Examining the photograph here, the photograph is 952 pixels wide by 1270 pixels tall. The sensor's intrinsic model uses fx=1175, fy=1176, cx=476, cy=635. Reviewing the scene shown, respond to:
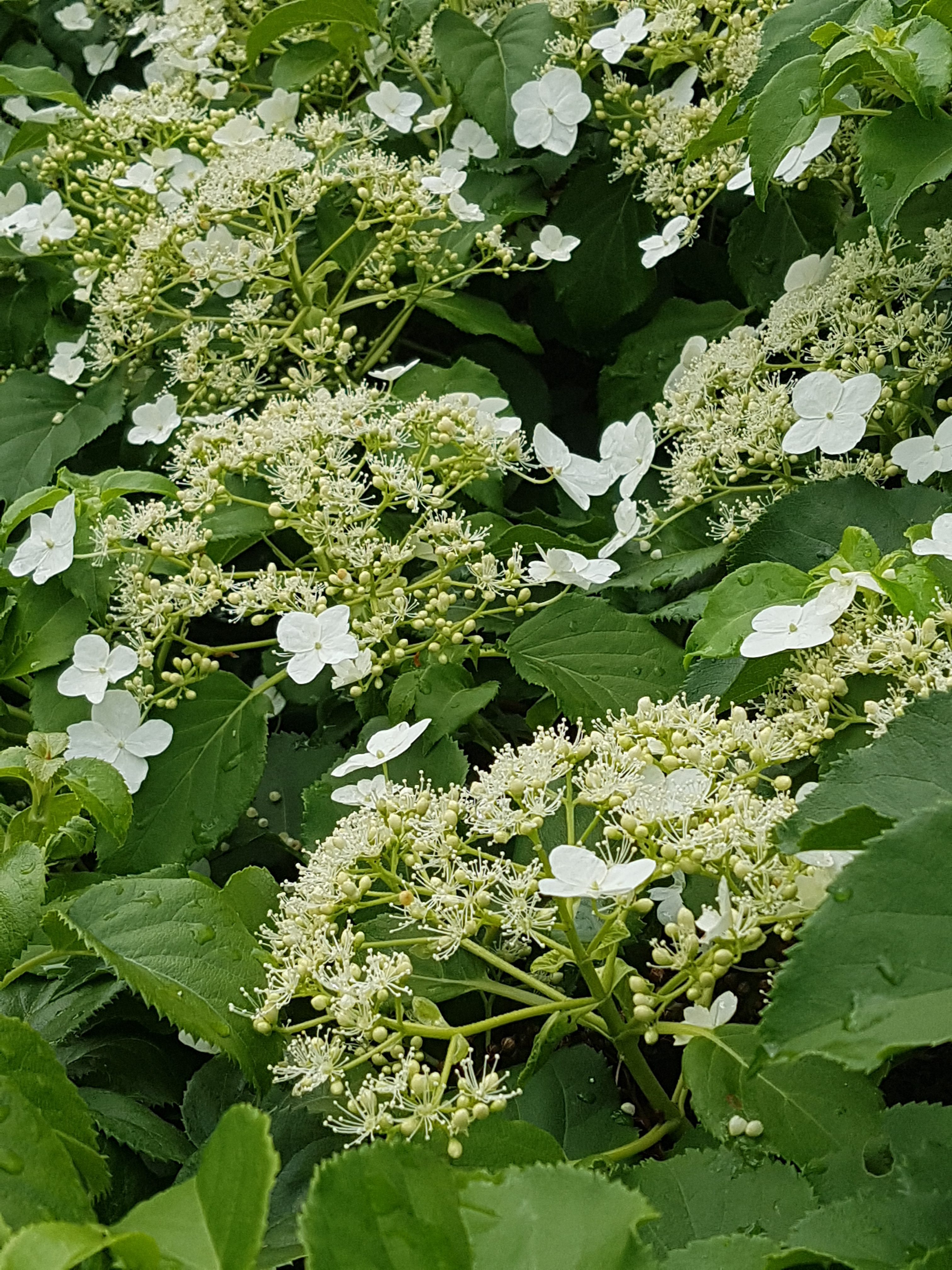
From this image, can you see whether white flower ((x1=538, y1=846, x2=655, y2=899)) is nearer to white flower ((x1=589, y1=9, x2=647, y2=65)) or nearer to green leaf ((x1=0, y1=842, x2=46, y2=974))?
green leaf ((x1=0, y1=842, x2=46, y2=974))

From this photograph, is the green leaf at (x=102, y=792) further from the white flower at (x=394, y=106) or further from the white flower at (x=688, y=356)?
the white flower at (x=394, y=106)

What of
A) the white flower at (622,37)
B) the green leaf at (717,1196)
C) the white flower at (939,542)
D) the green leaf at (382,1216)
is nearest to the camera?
the green leaf at (382,1216)

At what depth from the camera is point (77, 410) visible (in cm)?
140

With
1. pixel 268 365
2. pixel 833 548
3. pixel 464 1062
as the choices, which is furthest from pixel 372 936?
pixel 268 365

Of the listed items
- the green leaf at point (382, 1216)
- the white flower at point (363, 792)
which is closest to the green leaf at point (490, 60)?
the white flower at point (363, 792)

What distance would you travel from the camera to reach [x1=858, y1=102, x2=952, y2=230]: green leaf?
0.86m

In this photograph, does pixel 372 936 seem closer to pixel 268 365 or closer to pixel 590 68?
pixel 268 365

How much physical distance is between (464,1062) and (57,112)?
1301 mm

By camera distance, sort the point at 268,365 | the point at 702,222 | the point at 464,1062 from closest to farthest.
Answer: the point at 464,1062 < the point at 268,365 < the point at 702,222

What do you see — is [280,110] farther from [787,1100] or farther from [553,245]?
[787,1100]

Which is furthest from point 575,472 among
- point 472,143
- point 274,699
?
point 472,143

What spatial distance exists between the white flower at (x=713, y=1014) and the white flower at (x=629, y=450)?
21.8 inches

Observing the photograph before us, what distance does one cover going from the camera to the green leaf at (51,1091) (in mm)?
631

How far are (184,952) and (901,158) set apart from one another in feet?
2.47
